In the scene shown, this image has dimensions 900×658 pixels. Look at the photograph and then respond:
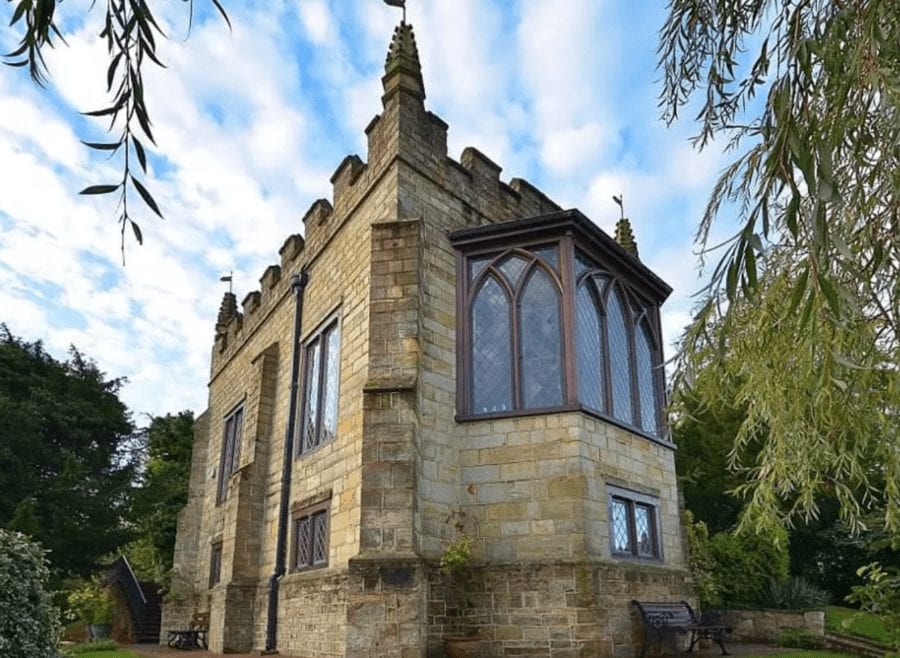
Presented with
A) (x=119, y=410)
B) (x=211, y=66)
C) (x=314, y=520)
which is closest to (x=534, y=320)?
(x=314, y=520)

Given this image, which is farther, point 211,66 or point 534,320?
point 534,320

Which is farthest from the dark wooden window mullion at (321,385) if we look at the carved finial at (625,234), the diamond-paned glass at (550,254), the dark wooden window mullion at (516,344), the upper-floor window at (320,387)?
the carved finial at (625,234)

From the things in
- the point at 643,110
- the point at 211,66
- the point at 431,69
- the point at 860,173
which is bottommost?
the point at 211,66

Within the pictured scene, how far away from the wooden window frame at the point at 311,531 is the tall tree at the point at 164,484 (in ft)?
43.8

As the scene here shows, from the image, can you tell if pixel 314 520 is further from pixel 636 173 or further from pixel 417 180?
pixel 636 173

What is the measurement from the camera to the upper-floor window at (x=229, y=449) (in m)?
15.0

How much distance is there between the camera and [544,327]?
8.99m

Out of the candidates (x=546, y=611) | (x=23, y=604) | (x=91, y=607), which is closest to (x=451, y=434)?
(x=546, y=611)

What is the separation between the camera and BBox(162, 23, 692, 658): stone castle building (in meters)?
7.76

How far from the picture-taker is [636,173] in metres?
6.05

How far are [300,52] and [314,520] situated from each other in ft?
24.8

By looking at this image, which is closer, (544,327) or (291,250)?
(544,327)

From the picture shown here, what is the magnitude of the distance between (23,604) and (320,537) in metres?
3.94

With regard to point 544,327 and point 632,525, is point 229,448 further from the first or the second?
point 632,525
